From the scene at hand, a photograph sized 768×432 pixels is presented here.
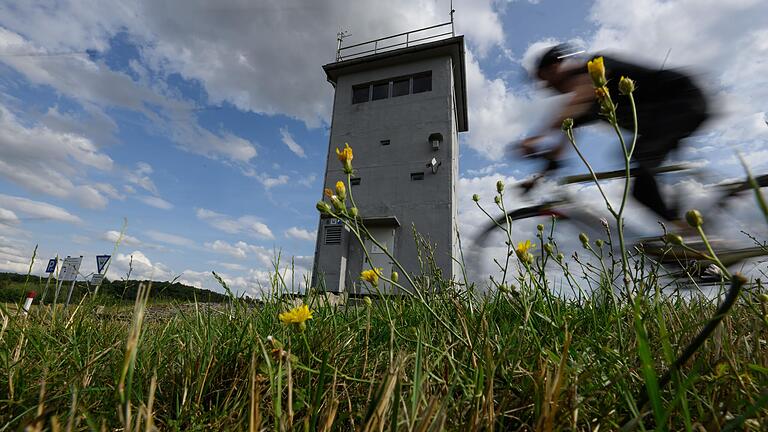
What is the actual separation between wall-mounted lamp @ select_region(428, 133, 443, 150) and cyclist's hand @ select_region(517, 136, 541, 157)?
4.79 m

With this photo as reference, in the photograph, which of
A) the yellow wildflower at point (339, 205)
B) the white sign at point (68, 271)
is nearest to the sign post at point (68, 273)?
the white sign at point (68, 271)

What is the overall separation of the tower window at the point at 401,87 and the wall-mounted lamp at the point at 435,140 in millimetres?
1713

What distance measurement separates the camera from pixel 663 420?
411 mm

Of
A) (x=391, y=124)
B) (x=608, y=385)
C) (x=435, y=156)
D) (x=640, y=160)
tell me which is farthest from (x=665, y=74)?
(x=391, y=124)

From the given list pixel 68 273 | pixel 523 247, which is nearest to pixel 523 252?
pixel 523 247

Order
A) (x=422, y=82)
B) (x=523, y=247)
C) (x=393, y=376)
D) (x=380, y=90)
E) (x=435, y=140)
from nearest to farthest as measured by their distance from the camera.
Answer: (x=393, y=376) → (x=523, y=247) → (x=435, y=140) → (x=422, y=82) → (x=380, y=90)

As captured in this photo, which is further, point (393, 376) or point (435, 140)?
point (435, 140)

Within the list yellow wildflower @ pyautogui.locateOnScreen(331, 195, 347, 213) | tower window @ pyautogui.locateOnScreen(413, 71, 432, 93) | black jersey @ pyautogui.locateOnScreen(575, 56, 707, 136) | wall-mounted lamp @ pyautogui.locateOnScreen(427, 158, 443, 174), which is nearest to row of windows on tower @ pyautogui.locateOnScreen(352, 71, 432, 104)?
tower window @ pyautogui.locateOnScreen(413, 71, 432, 93)

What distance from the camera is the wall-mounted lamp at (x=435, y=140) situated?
868 cm

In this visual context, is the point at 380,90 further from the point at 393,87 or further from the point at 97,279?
the point at 97,279

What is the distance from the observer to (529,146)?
3893 mm

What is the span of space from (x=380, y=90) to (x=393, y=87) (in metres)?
0.39

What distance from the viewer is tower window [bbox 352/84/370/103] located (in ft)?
33.3

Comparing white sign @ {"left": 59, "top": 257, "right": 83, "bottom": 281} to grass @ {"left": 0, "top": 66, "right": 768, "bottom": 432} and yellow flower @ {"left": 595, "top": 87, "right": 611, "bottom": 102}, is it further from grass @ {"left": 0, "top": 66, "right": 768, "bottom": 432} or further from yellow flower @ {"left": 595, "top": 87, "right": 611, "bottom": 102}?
yellow flower @ {"left": 595, "top": 87, "right": 611, "bottom": 102}
